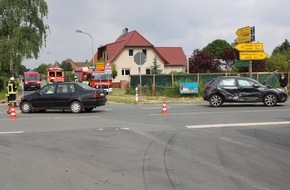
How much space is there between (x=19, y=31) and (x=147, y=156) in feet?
146

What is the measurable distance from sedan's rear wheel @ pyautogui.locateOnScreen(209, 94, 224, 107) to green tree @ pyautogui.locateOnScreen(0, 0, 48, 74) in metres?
33.9

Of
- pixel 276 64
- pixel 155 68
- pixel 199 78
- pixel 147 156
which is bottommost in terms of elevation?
pixel 147 156

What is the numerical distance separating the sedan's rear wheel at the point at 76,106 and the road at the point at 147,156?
4.74 meters

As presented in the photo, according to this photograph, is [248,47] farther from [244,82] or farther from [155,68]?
[155,68]

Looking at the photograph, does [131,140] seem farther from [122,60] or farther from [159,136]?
[122,60]

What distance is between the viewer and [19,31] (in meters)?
49.1

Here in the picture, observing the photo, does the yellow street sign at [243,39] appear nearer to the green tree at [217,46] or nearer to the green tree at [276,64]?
the green tree at [276,64]

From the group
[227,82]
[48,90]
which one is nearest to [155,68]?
[227,82]

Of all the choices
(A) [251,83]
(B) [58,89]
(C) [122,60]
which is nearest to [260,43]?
(A) [251,83]

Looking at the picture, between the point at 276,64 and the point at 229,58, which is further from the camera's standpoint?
the point at 229,58

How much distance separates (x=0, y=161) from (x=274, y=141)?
609 cm

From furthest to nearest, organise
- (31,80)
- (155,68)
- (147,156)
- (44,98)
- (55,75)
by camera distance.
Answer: (155,68) → (31,80) → (55,75) → (44,98) → (147,156)

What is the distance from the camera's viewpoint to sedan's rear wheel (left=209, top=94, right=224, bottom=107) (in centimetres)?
2075

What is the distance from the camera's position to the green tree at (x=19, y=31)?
48.8 metres
